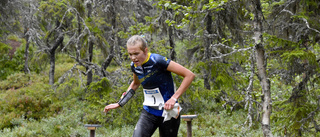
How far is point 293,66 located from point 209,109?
608cm

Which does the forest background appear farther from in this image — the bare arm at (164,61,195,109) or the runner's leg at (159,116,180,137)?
the runner's leg at (159,116,180,137)

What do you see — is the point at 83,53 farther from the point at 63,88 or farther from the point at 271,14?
the point at 271,14

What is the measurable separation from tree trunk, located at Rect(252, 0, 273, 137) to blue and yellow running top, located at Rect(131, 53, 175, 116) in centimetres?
148

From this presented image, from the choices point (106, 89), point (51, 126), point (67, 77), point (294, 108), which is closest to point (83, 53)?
point (67, 77)

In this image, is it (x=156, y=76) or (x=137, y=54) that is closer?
(x=137, y=54)

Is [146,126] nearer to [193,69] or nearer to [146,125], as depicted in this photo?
[146,125]

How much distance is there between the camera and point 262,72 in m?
4.05

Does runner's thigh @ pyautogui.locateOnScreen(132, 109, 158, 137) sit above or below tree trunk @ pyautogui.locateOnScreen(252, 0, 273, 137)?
below

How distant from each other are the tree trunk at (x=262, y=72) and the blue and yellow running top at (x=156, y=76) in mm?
1476

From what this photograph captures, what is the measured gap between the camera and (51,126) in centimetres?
900

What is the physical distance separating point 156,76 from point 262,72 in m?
1.74

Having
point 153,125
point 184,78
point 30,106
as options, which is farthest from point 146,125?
point 30,106

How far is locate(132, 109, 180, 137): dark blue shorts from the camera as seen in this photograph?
348 cm

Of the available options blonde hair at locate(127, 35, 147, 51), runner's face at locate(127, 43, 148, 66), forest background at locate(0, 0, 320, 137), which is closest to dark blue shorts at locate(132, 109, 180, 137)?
runner's face at locate(127, 43, 148, 66)
